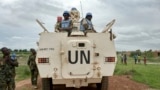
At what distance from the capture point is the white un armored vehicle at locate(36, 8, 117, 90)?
9.06 m

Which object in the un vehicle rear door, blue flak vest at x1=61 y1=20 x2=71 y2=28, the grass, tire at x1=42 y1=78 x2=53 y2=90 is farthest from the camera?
the grass

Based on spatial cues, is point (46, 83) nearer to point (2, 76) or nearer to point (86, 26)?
point (2, 76)

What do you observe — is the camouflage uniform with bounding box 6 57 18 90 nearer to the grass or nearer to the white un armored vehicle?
the white un armored vehicle

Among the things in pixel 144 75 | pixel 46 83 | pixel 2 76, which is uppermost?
pixel 2 76

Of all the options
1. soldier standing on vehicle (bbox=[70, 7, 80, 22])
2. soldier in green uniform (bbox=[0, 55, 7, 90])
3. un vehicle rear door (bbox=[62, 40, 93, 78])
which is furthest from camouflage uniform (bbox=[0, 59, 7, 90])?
soldier standing on vehicle (bbox=[70, 7, 80, 22])

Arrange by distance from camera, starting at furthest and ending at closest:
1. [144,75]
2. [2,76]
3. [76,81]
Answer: [144,75] → [2,76] → [76,81]

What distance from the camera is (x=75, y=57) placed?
9.05m

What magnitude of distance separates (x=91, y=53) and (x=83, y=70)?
456 millimetres

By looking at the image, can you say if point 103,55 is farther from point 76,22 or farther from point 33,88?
point 33,88

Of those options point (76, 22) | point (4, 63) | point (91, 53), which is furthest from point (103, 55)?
point (4, 63)

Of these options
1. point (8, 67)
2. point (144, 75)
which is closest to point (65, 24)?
point (8, 67)

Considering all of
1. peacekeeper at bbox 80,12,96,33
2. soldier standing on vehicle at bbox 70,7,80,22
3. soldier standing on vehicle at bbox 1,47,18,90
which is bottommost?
soldier standing on vehicle at bbox 1,47,18,90

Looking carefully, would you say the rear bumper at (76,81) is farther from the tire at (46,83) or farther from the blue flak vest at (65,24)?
the blue flak vest at (65,24)

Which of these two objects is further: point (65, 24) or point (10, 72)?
point (65, 24)
